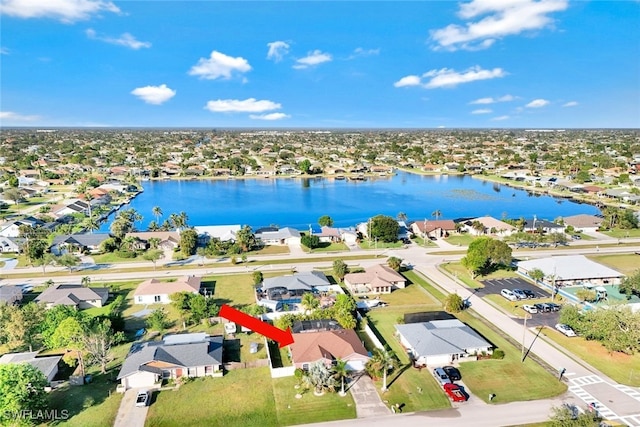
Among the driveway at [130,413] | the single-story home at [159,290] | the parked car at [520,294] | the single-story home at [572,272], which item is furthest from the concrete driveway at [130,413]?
the single-story home at [572,272]

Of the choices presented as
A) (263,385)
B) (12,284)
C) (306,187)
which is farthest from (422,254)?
(306,187)

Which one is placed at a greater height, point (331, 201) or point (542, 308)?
point (331, 201)

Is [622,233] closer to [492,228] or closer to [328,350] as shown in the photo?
[492,228]

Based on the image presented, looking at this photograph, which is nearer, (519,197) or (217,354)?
(217,354)

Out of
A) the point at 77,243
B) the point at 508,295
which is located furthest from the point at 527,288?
the point at 77,243

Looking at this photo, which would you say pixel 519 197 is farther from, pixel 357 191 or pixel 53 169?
pixel 53 169

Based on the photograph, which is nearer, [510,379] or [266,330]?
[510,379]
